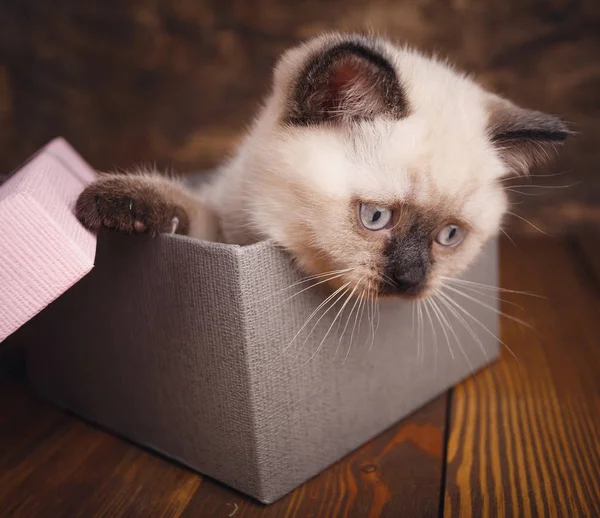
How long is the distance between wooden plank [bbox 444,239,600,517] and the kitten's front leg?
26.6 inches

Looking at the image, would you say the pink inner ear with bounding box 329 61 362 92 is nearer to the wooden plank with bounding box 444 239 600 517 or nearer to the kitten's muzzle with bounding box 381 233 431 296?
the kitten's muzzle with bounding box 381 233 431 296

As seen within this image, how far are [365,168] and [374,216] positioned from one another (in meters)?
0.08

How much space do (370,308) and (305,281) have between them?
0.18 meters

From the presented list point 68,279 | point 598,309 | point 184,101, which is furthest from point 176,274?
point 184,101

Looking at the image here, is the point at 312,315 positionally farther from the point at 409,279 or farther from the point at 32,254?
the point at 32,254

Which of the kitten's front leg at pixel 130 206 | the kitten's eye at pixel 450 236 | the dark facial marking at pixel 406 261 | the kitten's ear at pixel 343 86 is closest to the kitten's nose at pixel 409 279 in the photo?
the dark facial marking at pixel 406 261

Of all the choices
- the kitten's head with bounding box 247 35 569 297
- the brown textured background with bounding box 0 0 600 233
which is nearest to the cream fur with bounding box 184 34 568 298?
the kitten's head with bounding box 247 35 569 297

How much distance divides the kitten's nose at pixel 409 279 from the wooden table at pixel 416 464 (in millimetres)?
337

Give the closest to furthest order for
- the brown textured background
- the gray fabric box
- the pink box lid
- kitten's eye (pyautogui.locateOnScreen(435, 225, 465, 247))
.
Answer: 1. the pink box lid
2. the gray fabric box
3. kitten's eye (pyautogui.locateOnScreen(435, 225, 465, 247))
4. the brown textured background

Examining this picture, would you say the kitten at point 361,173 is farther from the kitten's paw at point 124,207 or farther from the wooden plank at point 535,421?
the wooden plank at point 535,421

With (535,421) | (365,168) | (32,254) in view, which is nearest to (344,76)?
(365,168)

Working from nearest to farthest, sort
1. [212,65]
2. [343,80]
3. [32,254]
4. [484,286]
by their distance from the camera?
[32,254]
[343,80]
[484,286]
[212,65]

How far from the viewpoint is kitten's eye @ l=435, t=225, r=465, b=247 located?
1225 mm

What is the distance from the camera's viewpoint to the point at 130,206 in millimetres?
1145
